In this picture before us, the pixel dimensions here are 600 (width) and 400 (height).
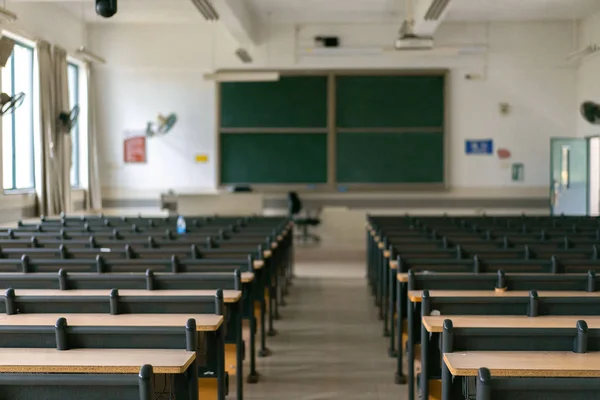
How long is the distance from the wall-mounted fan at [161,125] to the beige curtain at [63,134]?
1.81 metres

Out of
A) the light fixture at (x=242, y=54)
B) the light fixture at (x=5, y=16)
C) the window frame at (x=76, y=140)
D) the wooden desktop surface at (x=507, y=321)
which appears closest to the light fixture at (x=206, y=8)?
the light fixture at (x=5, y=16)

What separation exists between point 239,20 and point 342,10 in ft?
6.78

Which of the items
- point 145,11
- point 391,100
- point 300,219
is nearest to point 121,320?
point 300,219

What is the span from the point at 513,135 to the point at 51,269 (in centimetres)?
982

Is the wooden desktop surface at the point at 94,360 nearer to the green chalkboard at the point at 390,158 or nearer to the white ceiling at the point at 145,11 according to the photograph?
the white ceiling at the point at 145,11

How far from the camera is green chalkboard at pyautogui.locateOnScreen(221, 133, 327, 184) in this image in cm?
1281

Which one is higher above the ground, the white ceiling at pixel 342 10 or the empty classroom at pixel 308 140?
the white ceiling at pixel 342 10

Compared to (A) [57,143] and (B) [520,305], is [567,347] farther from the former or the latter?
(A) [57,143]

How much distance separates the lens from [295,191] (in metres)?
12.8

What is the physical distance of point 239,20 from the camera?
34.6 feet

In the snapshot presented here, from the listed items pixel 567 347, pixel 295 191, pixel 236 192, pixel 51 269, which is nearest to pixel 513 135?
pixel 295 191

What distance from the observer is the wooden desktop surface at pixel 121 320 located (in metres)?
2.96

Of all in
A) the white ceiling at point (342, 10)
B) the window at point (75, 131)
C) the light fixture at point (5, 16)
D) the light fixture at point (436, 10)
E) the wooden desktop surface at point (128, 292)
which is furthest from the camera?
the window at point (75, 131)

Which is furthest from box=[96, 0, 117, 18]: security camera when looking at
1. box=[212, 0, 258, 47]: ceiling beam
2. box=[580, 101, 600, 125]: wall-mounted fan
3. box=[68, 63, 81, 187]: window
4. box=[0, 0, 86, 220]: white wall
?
box=[580, 101, 600, 125]: wall-mounted fan
